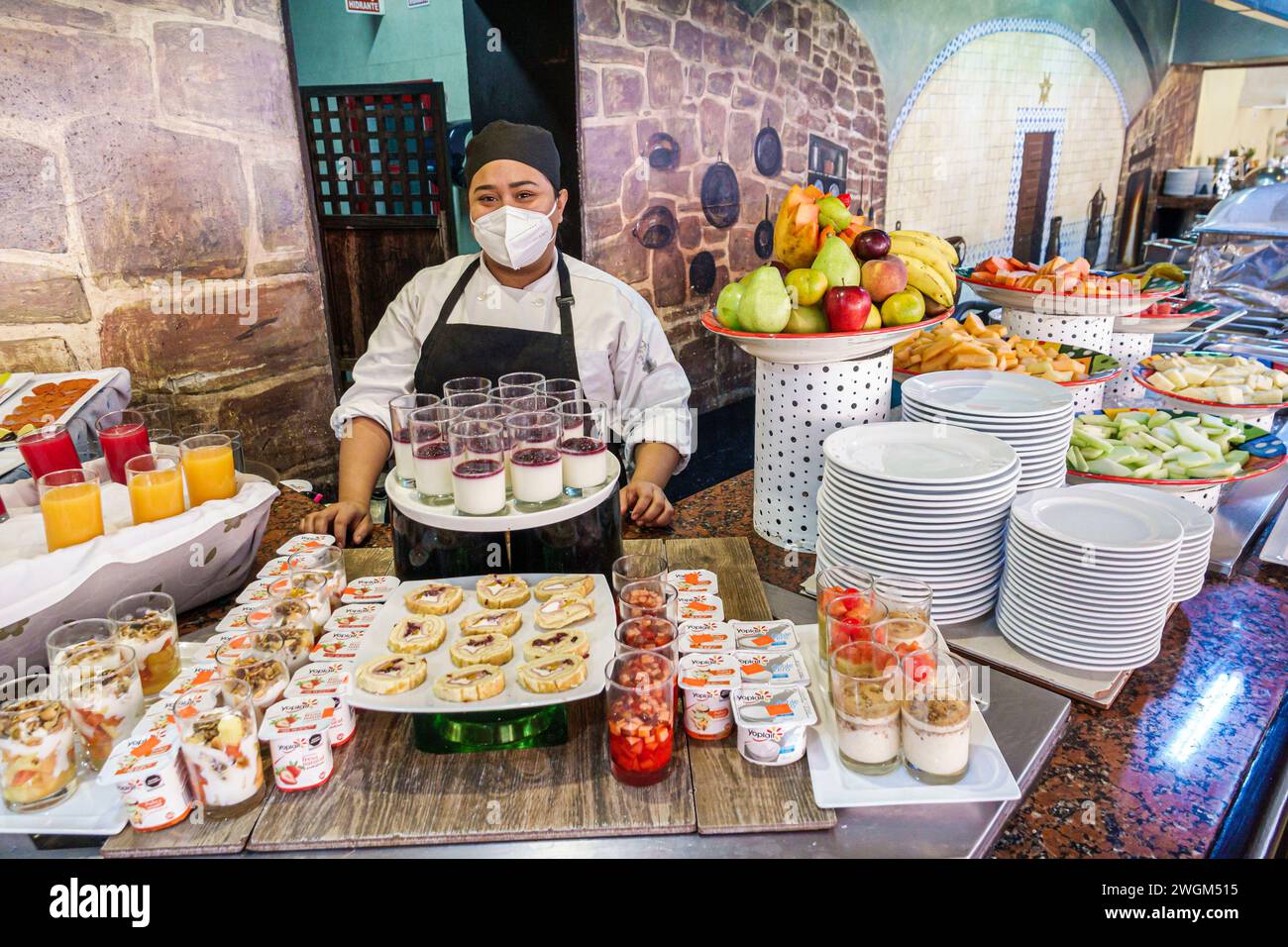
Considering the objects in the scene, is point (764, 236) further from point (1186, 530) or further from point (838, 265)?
point (1186, 530)

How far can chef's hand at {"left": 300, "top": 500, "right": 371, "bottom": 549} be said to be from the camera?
2139mm

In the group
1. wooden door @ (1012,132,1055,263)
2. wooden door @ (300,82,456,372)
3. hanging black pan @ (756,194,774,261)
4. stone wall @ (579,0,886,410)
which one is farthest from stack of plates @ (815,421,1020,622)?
wooden door @ (1012,132,1055,263)

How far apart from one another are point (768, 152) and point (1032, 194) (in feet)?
15.7

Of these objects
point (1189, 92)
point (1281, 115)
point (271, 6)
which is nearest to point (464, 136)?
point (271, 6)

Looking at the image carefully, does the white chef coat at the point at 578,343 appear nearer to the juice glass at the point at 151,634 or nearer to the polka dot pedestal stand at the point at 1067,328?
the juice glass at the point at 151,634

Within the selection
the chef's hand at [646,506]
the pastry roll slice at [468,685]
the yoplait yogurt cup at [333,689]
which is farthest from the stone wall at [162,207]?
the pastry roll slice at [468,685]

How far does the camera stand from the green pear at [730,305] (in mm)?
1851

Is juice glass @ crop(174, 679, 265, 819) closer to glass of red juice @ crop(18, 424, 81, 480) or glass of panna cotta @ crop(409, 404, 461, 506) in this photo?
glass of panna cotta @ crop(409, 404, 461, 506)

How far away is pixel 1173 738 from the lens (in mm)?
1369

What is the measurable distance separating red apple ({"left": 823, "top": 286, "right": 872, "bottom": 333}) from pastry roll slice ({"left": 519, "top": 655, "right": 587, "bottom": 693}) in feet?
3.03

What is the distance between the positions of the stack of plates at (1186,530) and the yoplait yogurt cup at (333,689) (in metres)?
1.42
